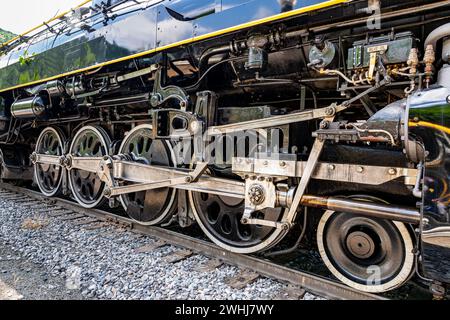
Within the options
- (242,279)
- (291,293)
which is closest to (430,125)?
(291,293)

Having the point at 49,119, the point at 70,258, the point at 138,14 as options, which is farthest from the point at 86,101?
the point at 70,258

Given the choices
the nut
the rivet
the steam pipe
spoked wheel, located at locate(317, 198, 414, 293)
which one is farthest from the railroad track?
the steam pipe

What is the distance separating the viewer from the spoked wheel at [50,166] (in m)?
5.60

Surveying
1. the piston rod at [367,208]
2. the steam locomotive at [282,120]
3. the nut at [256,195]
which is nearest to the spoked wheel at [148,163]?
the steam locomotive at [282,120]

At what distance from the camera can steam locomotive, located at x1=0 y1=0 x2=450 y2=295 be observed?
2.00 meters

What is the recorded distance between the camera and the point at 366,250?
8.16ft

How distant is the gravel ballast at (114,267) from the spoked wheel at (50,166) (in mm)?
Answer: 1397

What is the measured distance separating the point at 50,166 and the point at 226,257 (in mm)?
4240

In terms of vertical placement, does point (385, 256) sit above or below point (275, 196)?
below

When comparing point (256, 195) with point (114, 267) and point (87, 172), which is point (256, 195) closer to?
point (114, 267)

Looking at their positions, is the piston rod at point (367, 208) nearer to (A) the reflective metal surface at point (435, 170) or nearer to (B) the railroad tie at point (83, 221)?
(A) the reflective metal surface at point (435, 170)

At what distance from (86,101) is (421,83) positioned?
4049 millimetres
